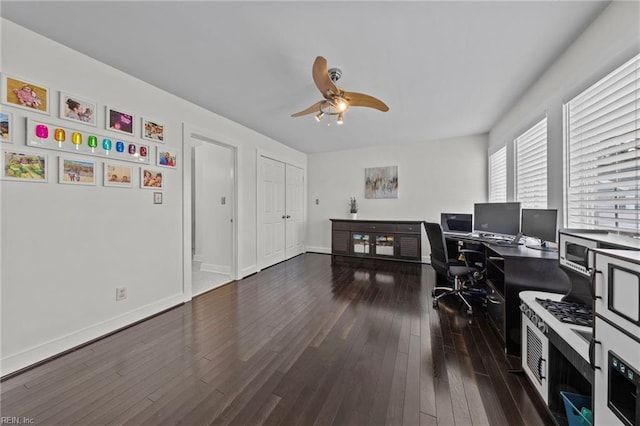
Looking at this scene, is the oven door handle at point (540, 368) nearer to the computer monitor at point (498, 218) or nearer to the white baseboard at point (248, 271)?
the computer monitor at point (498, 218)

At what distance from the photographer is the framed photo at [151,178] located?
241 centimetres

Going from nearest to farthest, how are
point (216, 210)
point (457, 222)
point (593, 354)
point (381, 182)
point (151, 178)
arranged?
point (593, 354)
point (151, 178)
point (457, 222)
point (216, 210)
point (381, 182)

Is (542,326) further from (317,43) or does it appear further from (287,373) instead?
(317,43)

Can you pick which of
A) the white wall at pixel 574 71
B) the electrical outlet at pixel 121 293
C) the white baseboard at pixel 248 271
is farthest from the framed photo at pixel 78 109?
the white wall at pixel 574 71

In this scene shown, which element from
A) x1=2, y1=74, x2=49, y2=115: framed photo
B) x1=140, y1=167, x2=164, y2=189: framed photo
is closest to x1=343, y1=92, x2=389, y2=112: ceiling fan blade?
x1=140, y1=167, x2=164, y2=189: framed photo

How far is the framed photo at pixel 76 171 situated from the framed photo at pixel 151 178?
0.40m

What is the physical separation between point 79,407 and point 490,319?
10.8 ft

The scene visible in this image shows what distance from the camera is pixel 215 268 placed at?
4.09 meters

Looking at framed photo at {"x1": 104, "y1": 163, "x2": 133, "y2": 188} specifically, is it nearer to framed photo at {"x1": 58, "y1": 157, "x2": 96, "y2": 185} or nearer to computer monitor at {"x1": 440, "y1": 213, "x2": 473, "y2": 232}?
framed photo at {"x1": 58, "y1": 157, "x2": 96, "y2": 185}

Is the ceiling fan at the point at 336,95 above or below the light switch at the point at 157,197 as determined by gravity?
above

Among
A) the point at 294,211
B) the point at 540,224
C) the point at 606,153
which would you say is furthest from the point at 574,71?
the point at 294,211

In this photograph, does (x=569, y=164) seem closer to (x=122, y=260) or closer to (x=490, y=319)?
(x=490, y=319)

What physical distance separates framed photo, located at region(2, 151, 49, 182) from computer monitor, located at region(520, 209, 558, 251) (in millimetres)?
4172

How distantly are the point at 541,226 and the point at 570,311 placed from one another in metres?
1.10
